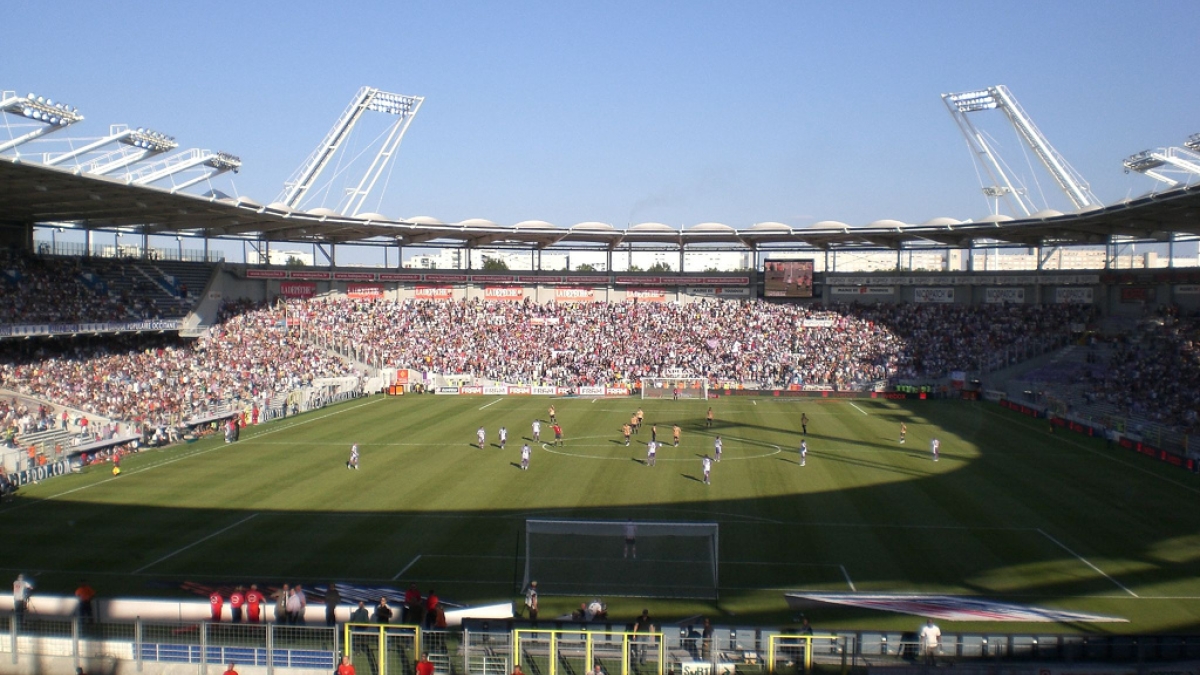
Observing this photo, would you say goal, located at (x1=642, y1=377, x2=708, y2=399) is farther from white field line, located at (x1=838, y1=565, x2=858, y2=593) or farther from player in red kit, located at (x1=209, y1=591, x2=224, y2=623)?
player in red kit, located at (x1=209, y1=591, x2=224, y2=623)

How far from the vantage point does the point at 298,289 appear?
67.2 metres

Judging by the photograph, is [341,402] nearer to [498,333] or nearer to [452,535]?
[498,333]

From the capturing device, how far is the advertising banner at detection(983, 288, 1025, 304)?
64750mm

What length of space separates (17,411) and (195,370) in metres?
13.3

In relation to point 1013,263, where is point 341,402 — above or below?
below

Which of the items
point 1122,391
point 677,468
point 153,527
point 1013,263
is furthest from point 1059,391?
point 1013,263

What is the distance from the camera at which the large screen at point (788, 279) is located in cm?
6738

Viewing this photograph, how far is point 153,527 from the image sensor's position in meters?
23.4

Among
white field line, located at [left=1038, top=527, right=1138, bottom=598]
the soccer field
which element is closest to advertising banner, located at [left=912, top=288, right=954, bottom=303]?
the soccer field

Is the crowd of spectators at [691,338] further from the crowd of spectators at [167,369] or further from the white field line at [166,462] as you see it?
the white field line at [166,462]

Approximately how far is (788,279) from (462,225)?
2458cm

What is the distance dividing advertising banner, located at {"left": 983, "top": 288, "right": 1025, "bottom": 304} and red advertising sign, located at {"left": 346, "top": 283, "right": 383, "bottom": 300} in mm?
45599

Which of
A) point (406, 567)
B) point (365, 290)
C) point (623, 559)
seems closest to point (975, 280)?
point (365, 290)

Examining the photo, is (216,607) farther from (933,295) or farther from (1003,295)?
(1003,295)
